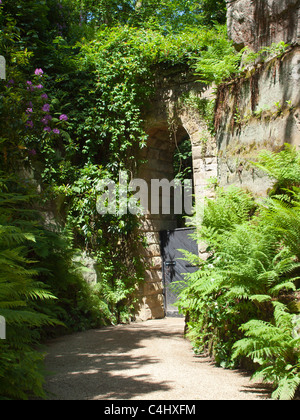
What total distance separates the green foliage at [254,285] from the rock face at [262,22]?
1.74 metres

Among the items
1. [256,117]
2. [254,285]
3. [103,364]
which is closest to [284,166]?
[256,117]

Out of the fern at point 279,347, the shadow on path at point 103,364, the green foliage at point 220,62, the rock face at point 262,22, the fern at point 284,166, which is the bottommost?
the shadow on path at point 103,364

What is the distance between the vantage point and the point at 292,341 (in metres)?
2.96

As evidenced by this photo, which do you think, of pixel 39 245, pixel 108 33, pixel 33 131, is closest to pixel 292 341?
pixel 39 245

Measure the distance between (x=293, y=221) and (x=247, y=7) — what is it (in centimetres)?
349

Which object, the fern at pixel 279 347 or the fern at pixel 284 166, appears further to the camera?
the fern at pixel 284 166

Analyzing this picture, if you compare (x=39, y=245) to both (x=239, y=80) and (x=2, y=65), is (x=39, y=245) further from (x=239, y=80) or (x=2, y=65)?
(x=239, y=80)

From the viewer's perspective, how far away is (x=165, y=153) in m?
8.65

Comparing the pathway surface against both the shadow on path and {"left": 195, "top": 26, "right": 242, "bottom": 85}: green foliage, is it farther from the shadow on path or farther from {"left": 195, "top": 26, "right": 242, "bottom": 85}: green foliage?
{"left": 195, "top": 26, "right": 242, "bottom": 85}: green foliage

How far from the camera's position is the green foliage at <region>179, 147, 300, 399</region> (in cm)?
315

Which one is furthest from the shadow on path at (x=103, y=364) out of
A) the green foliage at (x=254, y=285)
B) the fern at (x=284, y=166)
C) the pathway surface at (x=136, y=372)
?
the fern at (x=284, y=166)

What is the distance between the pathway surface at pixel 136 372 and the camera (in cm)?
326

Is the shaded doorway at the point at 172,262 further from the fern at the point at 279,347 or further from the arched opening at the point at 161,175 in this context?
the fern at the point at 279,347

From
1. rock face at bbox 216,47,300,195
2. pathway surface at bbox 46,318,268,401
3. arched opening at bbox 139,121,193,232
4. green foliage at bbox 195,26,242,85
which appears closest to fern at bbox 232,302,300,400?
pathway surface at bbox 46,318,268,401
